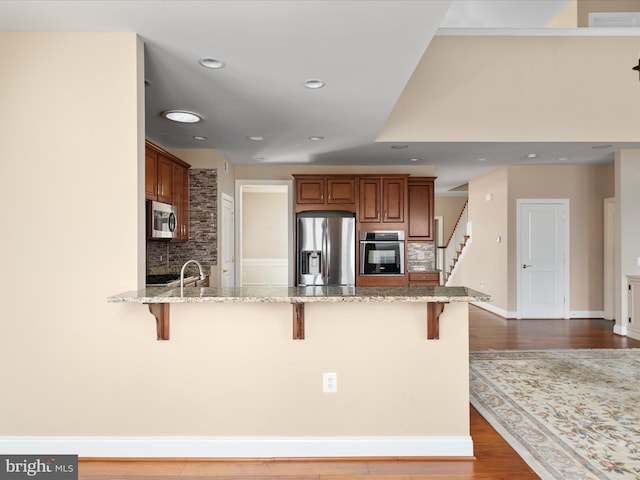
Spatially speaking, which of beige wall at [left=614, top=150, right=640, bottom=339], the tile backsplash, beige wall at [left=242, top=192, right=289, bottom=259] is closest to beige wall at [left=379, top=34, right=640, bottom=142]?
beige wall at [left=614, top=150, right=640, bottom=339]

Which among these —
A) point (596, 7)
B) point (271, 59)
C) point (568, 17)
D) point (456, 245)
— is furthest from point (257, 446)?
point (456, 245)

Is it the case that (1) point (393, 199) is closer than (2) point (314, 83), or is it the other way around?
(2) point (314, 83)

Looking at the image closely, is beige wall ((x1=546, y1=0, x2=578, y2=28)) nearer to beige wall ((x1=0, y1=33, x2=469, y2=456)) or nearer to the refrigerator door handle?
the refrigerator door handle

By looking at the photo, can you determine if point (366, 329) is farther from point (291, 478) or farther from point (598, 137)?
point (598, 137)

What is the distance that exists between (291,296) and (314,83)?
1.66m

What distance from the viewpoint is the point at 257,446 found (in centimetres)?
236

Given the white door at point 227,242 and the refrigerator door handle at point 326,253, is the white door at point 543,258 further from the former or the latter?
the white door at point 227,242

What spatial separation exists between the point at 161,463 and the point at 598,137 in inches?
202

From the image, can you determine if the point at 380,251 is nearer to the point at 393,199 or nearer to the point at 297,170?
the point at 393,199

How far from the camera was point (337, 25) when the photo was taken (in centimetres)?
217

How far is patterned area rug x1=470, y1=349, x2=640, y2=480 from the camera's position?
2369 mm

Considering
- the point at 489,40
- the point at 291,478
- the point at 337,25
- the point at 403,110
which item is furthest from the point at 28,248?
the point at 489,40

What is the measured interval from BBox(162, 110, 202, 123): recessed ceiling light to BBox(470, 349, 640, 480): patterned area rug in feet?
11.2

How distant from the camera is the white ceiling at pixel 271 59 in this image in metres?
2.04
